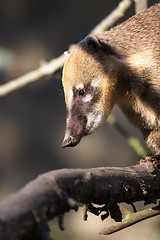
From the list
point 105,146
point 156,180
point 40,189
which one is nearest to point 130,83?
point 156,180

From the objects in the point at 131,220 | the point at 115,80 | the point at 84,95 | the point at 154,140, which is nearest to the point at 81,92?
the point at 84,95

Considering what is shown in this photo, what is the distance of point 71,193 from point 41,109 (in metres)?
6.48

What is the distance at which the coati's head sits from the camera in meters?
3.11

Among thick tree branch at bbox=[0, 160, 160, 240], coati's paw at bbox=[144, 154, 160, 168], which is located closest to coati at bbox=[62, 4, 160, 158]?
coati's paw at bbox=[144, 154, 160, 168]

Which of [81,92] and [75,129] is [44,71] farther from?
[75,129]

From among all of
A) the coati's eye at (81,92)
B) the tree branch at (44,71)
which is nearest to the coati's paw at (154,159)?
the coati's eye at (81,92)

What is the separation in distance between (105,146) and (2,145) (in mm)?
1900

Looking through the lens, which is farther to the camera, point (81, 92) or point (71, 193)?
point (81, 92)

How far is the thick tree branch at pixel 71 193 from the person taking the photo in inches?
54.6

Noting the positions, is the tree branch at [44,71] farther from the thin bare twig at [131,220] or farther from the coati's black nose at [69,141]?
the thin bare twig at [131,220]

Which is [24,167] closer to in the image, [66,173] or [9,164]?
[9,164]

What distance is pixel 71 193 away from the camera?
5.58 ft

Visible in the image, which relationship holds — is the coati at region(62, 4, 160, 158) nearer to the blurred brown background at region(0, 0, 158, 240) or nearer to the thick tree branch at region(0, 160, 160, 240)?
the thick tree branch at region(0, 160, 160, 240)

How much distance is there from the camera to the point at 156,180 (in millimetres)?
2424
